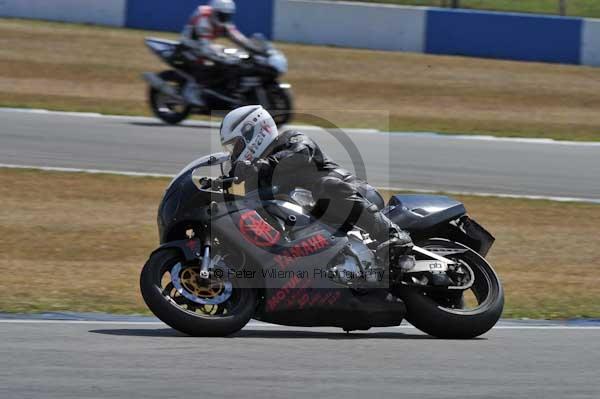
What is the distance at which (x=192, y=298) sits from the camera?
6.22 m

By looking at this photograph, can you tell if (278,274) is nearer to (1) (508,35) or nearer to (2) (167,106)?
(2) (167,106)

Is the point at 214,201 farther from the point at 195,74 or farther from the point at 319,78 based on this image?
the point at 319,78

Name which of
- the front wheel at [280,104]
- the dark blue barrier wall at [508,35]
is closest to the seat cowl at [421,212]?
the front wheel at [280,104]

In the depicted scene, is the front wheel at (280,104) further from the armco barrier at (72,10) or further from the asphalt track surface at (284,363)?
the asphalt track surface at (284,363)

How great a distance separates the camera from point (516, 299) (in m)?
8.16

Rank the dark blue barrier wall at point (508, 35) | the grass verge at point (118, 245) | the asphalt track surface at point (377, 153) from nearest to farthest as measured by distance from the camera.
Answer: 1. the grass verge at point (118, 245)
2. the asphalt track surface at point (377, 153)
3. the dark blue barrier wall at point (508, 35)

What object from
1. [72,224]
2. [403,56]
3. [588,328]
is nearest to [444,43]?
[403,56]

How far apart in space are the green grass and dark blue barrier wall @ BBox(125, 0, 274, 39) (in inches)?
104

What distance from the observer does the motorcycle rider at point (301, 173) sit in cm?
636

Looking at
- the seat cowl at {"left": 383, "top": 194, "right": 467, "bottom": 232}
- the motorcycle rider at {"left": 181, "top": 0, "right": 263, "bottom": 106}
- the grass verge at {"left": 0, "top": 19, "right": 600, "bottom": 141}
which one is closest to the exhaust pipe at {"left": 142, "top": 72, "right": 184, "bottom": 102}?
the motorcycle rider at {"left": 181, "top": 0, "right": 263, "bottom": 106}

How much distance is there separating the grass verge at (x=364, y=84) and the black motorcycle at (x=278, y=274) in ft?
32.4

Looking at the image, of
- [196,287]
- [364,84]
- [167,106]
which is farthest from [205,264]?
[364,84]

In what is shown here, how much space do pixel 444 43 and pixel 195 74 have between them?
6.50 metres

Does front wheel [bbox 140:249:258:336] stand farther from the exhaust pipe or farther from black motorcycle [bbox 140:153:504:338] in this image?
the exhaust pipe
